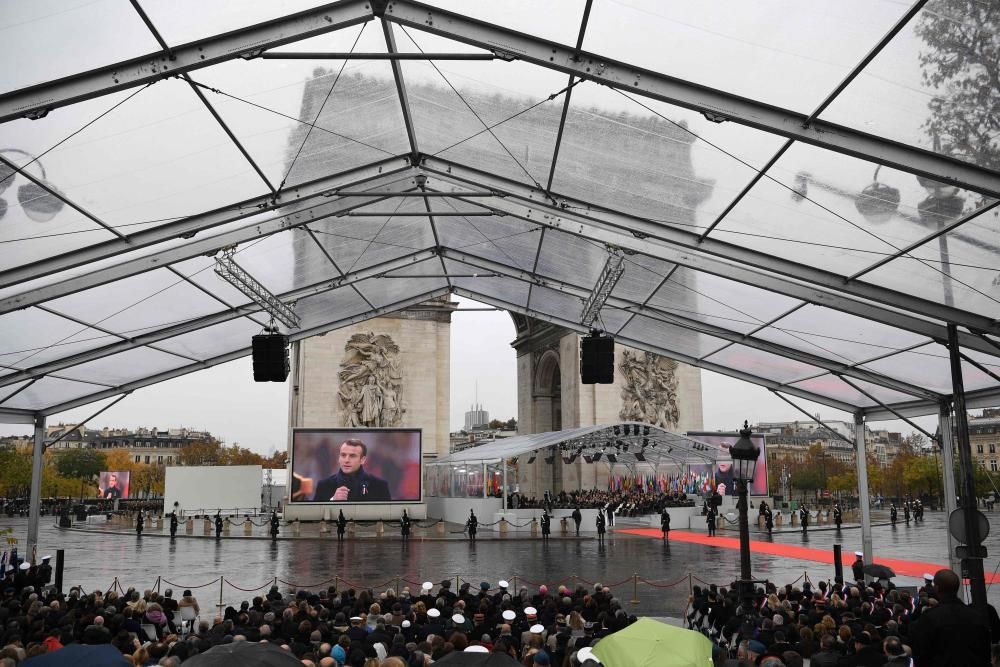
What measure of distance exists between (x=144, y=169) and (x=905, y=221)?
38.2ft

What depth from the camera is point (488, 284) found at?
87.5 ft

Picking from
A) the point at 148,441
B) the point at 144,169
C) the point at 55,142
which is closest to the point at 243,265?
the point at 144,169

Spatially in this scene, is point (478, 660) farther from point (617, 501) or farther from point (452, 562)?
point (617, 501)

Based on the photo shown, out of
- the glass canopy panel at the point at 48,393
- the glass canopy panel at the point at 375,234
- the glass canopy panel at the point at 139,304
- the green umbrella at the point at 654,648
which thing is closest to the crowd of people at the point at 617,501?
the glass canopy panel at the point at 375,234

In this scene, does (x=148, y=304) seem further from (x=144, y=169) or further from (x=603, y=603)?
(x=603, y=603)

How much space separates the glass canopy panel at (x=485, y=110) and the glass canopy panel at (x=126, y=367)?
11798 mm

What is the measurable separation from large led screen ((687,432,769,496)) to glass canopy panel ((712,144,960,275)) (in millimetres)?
26334

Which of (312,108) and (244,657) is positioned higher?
Answer: (312,108)

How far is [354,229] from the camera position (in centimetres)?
1927

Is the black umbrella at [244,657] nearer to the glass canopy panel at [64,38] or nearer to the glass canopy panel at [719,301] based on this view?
the glass canopy panel at [64,38]

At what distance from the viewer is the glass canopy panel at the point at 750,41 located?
820cm

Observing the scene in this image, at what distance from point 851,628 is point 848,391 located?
13.5m

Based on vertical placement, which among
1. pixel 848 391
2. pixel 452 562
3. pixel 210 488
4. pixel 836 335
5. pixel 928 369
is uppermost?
pixel 836 335

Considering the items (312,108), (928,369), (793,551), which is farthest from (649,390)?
(312,108)
